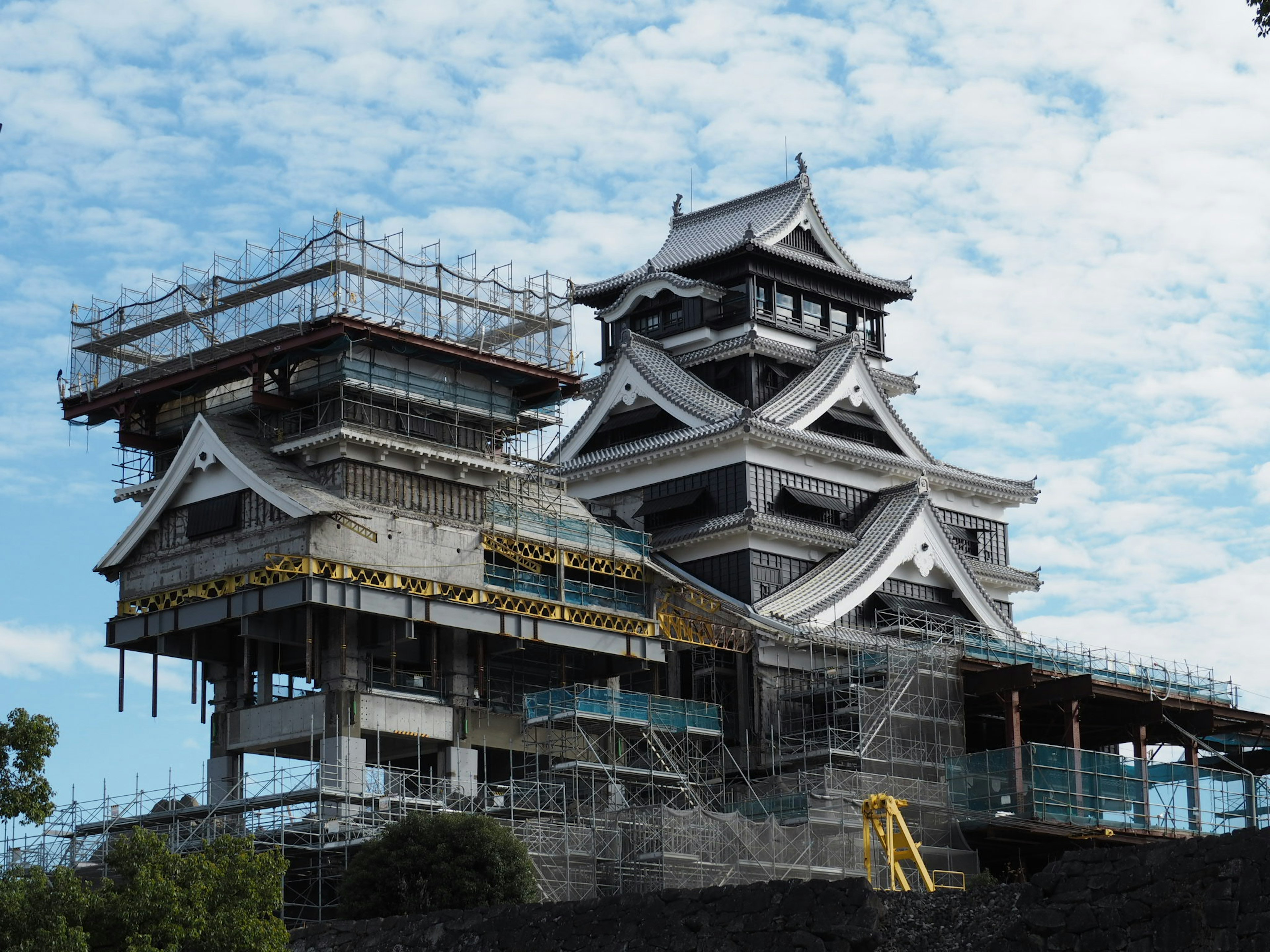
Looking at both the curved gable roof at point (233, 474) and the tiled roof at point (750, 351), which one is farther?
the tiled roof at point (750, 351)

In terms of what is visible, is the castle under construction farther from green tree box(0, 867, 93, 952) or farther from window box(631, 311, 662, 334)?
A: green tree box(0, 867, 93, 952)

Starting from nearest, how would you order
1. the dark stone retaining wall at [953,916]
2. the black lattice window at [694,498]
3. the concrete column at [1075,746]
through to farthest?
the dark stone retaining wall at [953,916] → the concrete column at [1075,746] → the black lattice window at [694,498]

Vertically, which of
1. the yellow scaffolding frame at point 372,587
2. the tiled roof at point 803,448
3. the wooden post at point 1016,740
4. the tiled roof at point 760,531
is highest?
the tiled roof at point 803,448

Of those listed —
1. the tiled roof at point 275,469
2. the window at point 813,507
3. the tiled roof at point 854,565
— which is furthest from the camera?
the window at point 813,507

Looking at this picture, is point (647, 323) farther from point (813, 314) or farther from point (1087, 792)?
point (1087, 792)

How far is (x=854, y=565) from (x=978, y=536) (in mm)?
13831

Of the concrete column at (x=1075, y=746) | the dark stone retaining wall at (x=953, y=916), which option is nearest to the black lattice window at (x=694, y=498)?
the concrete column at (x=1075, y=746)

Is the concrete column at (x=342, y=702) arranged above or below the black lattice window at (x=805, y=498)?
below

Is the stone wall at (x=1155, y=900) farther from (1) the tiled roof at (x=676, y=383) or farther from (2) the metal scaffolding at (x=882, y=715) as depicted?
(1) the tiled roof at (x=676, y=383)

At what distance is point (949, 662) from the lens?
214 feet

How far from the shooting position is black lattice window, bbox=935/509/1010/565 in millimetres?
82625

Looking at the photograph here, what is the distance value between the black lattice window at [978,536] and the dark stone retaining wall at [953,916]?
186 ft

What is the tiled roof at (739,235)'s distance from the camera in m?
80.9

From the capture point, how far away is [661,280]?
81.3 m
